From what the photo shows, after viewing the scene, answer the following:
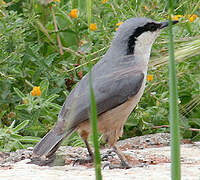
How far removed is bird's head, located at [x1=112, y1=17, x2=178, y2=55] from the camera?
3615mm

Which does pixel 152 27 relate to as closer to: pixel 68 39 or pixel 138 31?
pixel 138 31

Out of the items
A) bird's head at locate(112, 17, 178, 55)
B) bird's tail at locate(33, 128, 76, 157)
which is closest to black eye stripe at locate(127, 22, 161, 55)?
bird's head at locate(112, 17, 178, 55)

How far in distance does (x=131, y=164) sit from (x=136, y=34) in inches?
41.7

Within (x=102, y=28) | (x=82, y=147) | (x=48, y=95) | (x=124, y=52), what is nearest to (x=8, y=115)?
(x=48, y=95)

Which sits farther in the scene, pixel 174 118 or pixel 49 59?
pixel 49 59

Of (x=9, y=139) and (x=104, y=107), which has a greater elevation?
(x=104, y=107)

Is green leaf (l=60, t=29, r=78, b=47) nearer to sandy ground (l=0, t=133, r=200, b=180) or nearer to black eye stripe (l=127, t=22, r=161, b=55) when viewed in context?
sandy ground (l=0, t=133, r=200, b=180)

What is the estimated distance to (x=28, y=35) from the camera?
5172mm

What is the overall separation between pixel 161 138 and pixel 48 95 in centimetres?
125

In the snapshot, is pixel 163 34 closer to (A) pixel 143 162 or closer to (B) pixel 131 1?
(B) pixel 131 1

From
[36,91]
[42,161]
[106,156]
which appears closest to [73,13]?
[36,91]

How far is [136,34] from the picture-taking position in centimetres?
364

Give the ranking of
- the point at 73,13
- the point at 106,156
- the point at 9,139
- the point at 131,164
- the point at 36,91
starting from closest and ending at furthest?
1. the point at 131,164
2. the point at 106,156
3. the point at 9,139
4. the point at 36,91
5. the point at 73,13

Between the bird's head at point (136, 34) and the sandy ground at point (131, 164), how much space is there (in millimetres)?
875
